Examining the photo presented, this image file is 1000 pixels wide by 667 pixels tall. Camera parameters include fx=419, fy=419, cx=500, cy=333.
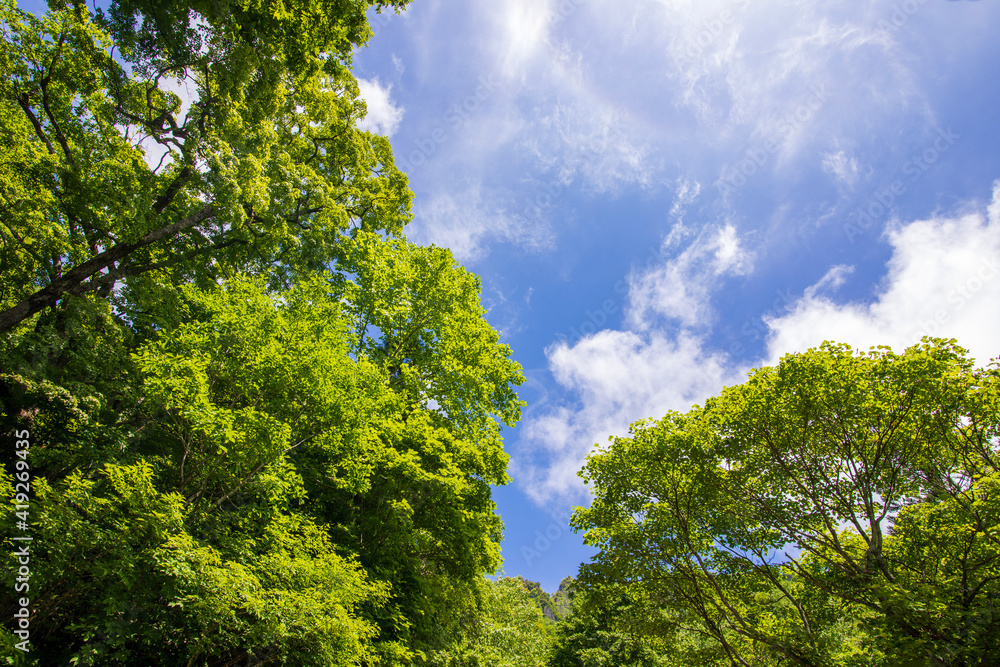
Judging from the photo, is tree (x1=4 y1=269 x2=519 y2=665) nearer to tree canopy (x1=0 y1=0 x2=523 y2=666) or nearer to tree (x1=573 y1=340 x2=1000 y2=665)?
tree canopy (x1=0 y1=0 x2=523 y2=666)

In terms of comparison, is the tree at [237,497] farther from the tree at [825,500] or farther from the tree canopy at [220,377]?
the tree at [825,500]

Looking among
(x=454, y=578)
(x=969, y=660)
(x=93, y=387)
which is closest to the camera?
(x=969, y=660)

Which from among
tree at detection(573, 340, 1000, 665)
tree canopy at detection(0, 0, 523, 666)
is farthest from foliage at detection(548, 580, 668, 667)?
tree canopy at detection(0, 0, 523, 666)

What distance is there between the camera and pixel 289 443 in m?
7.52

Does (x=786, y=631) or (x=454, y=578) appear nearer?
(x=786, y=631)

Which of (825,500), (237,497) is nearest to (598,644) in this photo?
(825,500)

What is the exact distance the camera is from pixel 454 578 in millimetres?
12164

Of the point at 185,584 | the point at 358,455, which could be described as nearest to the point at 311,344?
the point at 358,455

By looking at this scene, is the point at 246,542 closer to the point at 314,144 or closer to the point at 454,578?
the point at 454,578

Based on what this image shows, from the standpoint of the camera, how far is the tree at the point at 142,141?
859 cm

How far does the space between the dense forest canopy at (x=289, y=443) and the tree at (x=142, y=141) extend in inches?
2.5

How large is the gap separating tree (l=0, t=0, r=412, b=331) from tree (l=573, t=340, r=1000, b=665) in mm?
11103

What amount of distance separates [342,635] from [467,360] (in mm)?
7541

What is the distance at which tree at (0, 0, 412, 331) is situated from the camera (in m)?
8.59
